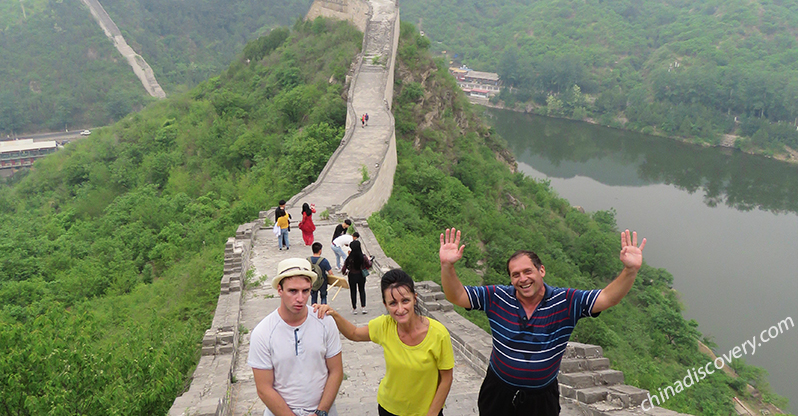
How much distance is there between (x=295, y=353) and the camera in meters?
3.38

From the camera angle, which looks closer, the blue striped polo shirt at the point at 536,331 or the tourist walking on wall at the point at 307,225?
the blue striped polo shirt at the point at 536,331

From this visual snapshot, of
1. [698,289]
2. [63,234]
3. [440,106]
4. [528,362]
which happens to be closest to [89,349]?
[528,362]

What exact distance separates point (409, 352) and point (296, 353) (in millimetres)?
629

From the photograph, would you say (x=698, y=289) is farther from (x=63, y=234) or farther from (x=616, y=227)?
(x=63, y=234)

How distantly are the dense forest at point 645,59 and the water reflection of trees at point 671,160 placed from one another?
2649mm

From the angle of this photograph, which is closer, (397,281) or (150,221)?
(397,281)

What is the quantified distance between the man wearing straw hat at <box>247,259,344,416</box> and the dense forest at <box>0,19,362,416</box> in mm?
2816

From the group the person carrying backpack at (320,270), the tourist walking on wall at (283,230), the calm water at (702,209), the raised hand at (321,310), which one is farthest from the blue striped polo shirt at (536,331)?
the calm water at (702,209)

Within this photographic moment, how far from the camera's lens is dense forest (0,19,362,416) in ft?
19.3

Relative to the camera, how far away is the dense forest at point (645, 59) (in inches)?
2082

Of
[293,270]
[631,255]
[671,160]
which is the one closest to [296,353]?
[293,270]

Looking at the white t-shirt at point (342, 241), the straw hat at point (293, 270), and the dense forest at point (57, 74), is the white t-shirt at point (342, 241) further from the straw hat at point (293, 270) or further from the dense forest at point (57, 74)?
the dense forest at point (57, 74)

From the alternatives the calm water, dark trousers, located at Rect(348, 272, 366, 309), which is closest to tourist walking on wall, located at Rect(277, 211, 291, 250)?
dark trousers, located at Rect(348, 272, 366, 309)

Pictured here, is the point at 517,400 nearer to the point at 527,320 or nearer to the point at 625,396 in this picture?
the point at 527,320
